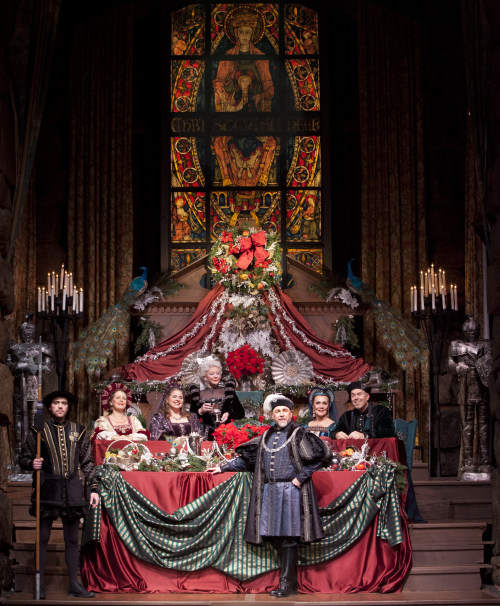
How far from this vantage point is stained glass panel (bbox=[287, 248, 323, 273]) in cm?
1209

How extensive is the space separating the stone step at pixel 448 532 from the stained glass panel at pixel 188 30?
7.53 metres

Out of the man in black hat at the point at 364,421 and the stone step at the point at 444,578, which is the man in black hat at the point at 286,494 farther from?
the man in black hat at the point at 364,421

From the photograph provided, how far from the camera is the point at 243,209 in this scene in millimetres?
12266

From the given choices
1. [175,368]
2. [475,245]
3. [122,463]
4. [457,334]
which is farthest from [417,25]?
[122,463]

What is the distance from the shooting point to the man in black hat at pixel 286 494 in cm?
673

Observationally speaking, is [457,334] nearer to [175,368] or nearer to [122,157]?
[175,368]

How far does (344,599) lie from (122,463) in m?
2.02

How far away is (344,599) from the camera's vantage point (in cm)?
664

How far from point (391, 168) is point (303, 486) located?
232 inches

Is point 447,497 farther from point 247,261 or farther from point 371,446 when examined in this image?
point 247,261

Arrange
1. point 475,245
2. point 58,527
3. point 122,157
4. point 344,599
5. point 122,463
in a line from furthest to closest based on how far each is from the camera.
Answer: point 122,157
point 475,245
point 58,527
point 122,463
point 344,599

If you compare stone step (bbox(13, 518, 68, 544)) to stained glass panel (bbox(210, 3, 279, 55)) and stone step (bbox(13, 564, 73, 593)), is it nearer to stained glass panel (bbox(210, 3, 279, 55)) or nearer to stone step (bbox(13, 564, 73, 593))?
stone step (bbox(13, 564, 73, 593))

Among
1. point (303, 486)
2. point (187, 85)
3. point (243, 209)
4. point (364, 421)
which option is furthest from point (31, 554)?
point (187, 85)

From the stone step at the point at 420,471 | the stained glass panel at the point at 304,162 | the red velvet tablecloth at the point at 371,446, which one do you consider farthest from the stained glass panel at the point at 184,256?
the red velvet tablecloth at the point at 371,446
